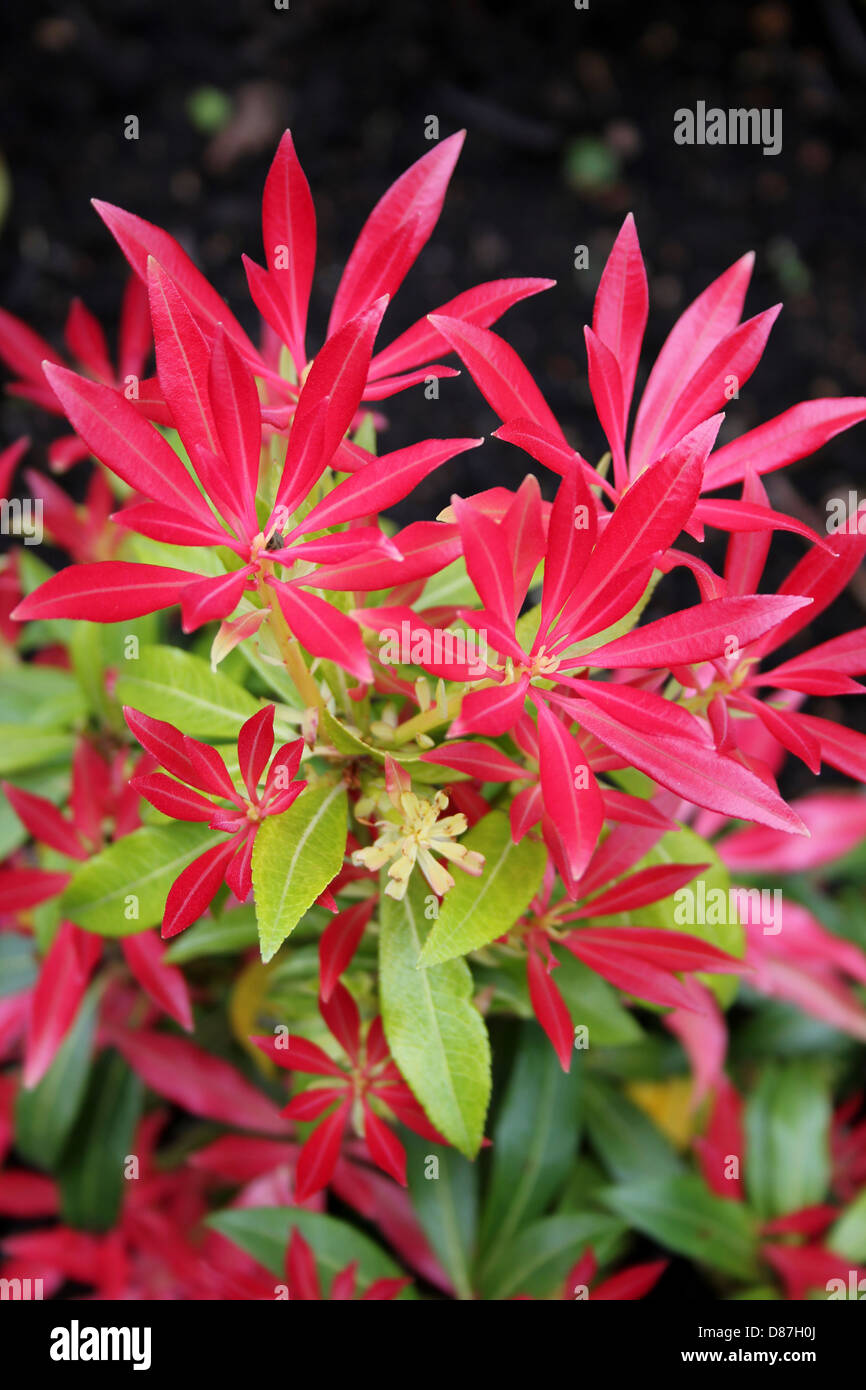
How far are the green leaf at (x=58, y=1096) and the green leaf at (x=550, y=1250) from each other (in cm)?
56

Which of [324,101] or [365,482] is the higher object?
[324,101]

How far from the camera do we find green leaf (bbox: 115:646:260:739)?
0.91m

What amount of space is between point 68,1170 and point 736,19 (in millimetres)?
2682

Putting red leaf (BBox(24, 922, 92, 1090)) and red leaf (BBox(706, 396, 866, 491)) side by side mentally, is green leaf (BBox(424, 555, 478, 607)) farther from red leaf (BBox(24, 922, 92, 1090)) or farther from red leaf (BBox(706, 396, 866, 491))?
red leaf (BBox(24, 922, 92, 1090))

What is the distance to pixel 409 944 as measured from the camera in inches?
32.7

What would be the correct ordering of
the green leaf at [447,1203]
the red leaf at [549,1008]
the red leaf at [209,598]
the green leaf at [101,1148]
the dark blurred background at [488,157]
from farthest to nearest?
the dark blurred background at [488,157], the green leaf at [101,1148], the green leaf at [447,1203], the red leaf at [549,1008], the red leaf at [209,598]

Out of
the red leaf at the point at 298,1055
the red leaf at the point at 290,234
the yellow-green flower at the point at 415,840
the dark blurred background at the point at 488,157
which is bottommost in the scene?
the red leaf at the point at 298,1055

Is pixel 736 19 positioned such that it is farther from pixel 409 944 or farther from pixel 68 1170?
pixel 68 1170

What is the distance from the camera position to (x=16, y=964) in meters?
1.39

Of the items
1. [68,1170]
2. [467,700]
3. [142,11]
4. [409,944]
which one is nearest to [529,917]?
[409,944]

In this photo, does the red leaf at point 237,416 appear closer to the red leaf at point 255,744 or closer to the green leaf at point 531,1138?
the red leaf at point 255,744

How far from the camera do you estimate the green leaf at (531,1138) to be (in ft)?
4.36

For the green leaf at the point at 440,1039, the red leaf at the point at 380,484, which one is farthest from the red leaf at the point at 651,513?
the green leaf at the point at 440,1039
